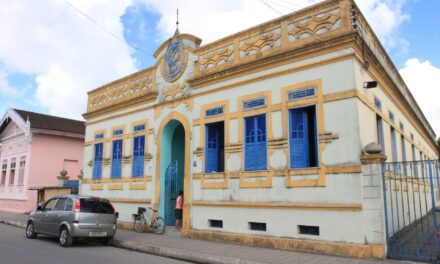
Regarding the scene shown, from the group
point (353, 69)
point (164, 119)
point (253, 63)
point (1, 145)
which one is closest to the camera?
point (353, 69)

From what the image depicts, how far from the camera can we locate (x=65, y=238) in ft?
37.5

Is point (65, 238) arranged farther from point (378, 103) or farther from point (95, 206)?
point (378, 103)

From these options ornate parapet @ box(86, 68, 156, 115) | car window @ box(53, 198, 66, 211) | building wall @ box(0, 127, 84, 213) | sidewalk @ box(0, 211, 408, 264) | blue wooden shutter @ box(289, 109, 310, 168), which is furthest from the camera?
building wall @ box(0, 127, 84, 213)

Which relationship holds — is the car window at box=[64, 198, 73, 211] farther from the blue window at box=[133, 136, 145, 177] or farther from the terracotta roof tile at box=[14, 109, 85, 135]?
the terracotta roof tile at box=[14, 109, 85, 135]

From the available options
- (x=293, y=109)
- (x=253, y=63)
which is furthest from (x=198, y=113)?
(x=293, y=109)

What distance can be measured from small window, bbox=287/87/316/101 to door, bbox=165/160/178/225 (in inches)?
236

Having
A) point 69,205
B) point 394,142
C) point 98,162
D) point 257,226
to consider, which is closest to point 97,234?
point 69,205

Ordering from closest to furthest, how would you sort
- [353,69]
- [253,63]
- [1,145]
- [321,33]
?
[353,69]
[321,33]
[253,63]
[1,145]

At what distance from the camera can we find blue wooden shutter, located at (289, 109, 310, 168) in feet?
34.8

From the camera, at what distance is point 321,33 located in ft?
35.2

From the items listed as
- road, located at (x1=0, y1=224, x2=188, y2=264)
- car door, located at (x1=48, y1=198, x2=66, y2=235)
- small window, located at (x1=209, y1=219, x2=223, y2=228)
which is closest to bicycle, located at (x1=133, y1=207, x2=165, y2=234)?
road, located at (x1=0, y1=224, x2=188, y2=264)

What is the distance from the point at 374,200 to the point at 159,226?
8.34 m

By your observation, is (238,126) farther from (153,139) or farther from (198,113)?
(153,139)

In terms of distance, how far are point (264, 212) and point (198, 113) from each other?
4.68 meters
